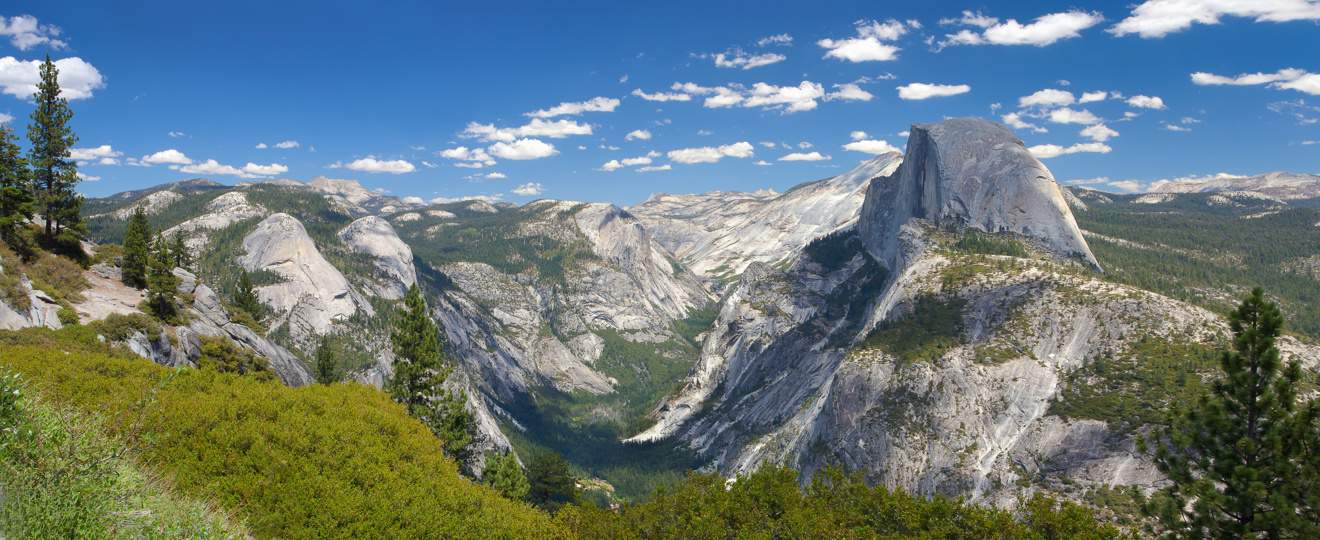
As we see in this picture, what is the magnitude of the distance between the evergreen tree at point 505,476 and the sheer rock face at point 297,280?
11597 centimetres

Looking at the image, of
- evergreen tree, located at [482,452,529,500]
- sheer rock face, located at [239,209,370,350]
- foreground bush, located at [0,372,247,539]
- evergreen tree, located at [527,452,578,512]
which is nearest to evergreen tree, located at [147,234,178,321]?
evergreen tree, located at [482,452,529,500]

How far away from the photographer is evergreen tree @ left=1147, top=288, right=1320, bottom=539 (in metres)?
21.7

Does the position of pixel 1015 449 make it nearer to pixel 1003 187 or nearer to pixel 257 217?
pixel 1003 187

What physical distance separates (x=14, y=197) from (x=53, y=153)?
30.7 ft

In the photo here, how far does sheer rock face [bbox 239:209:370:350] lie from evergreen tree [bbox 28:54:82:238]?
105m

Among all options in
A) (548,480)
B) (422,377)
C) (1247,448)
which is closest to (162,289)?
(422,377)

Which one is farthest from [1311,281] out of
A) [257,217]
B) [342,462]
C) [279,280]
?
[257,217]

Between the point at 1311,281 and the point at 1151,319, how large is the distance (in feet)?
388

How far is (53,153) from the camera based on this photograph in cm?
5050

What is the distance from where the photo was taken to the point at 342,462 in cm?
2280

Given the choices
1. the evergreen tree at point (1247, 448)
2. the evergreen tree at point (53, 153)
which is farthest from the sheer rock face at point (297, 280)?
Answer: the evergreen tree at point (1247, 448)

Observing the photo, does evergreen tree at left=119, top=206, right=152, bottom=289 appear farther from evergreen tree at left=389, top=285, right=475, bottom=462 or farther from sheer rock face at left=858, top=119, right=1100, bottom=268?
sheer rock face at left=858, top=119, right=1100, bottom=268

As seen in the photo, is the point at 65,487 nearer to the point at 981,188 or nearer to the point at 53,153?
the point at 53,153

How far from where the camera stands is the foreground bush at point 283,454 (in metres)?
20.5
